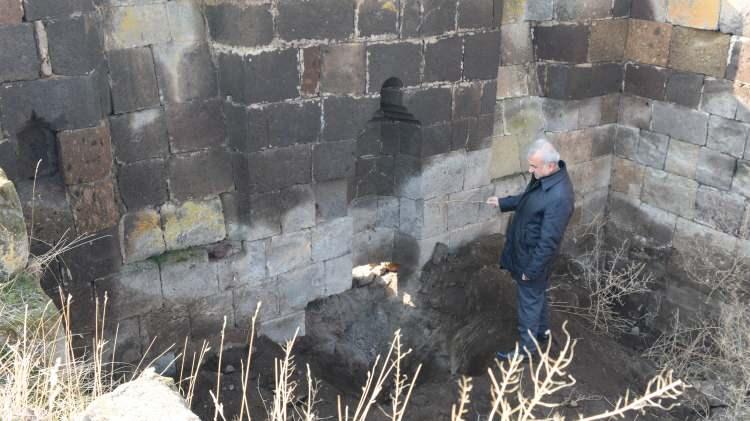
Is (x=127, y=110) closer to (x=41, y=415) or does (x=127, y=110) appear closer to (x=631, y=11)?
(x=41, y=415)

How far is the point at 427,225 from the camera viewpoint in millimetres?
6520

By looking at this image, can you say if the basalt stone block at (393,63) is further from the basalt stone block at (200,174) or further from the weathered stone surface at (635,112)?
the weathered stone surface at (635,112)

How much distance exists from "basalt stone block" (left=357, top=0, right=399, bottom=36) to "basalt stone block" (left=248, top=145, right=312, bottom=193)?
0.97 metres

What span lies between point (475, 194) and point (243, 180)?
227 cm

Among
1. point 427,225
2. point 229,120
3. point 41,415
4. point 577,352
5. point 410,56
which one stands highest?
point 410,56

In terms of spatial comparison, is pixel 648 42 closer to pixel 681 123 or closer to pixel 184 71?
pixel 681 123

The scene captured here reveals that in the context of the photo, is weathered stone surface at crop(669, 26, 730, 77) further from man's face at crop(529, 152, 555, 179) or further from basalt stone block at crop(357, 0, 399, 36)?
basalt stone block at crop(357, 0, 399, 36)

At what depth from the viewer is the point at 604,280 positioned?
7.50 metres

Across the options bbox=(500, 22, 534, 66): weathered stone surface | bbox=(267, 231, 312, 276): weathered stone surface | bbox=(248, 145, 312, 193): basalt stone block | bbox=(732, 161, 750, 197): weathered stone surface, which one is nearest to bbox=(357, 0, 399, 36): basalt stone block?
bbox=(248, 145, 312, 193): basalt stone block

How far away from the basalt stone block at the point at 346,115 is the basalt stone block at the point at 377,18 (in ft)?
1.66

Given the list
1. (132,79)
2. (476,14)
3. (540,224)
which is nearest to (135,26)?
(132,79)


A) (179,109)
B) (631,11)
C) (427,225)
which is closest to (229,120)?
(179,109)

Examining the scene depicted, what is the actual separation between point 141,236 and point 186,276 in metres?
0.47

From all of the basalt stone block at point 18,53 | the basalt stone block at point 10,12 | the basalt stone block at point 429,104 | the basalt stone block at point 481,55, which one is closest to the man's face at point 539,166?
the basalt stone block at point 429,104
